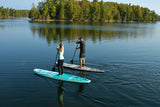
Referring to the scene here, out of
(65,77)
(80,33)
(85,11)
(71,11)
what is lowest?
(65,77)

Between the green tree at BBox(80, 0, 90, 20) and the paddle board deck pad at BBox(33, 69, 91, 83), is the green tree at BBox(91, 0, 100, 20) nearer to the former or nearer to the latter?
the green tree at BBox(80, 0, 90, 20)

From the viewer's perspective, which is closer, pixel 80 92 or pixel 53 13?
pixel 80 92

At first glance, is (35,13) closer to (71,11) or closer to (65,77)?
(71,11)

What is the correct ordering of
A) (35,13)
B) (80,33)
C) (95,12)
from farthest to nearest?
(95,12) → (35,13) → (80,33)

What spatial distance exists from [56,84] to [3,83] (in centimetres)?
357

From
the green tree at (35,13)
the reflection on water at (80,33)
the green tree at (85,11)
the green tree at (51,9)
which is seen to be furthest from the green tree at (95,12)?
the reflection on water at (80,33)

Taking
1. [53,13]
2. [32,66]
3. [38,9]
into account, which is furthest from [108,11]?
[32,66]

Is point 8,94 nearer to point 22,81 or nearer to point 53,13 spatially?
point 22,81

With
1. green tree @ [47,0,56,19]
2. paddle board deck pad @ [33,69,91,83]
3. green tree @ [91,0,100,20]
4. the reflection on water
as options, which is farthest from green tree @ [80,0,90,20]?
paddle board deck pad @ [33,69,91,83]

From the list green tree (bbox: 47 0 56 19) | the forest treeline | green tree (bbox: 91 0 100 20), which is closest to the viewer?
the forest treeline

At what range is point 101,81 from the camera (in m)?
11.8

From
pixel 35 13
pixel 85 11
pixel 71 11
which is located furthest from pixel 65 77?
pixel 85 11

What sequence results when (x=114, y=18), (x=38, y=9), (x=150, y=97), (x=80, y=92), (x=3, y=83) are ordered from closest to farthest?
(x=150, y=97) < (x=80, y=92) < (x=3, y=83) < (x=38, y=9) < (x=114, y=18)

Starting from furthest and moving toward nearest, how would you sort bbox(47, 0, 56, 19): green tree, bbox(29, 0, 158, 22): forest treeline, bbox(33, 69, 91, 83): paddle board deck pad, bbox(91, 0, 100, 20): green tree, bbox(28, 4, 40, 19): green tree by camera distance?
bbox(91, 0, 100, 20): green tree < bbox(47, 0, 56, 19): green tree < bbox(29, 0, 158, 22): forest treeline < bbox(28, 4, 40, 19): green tree < bbox(33, 69, 91, 83): paddle board deck pad
